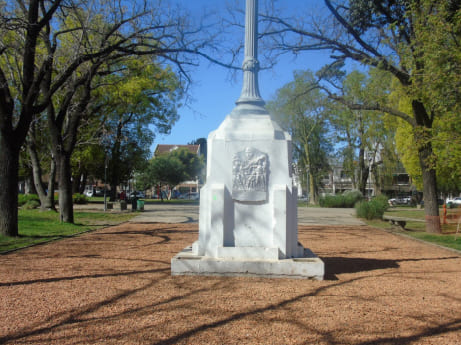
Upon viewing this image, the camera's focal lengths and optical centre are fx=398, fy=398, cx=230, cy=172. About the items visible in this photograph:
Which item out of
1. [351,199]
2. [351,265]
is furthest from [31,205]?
[351,199]

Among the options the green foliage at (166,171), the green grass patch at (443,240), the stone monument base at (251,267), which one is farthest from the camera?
the green foliage at (166,171)

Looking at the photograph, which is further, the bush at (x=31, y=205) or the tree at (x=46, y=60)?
the bush at (x=31, y=205)

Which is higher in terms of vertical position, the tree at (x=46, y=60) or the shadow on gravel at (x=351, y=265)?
the tree at (x=46, y=60)

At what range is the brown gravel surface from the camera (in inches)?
163

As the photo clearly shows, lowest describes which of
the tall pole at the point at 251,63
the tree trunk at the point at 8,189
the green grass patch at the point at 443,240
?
the green grass patch at the point at 443,240

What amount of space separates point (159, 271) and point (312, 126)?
127 ft

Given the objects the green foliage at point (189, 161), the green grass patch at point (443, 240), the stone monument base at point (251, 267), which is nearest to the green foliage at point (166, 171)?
the green foliage at point (189, 161)

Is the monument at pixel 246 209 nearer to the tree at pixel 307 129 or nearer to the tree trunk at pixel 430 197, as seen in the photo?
the tree trunk at pixel 430 197

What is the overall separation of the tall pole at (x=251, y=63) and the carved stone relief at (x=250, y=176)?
122 centimetres

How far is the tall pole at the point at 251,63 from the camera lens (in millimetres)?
7746

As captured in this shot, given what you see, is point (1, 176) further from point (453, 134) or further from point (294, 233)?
point (453, 134)

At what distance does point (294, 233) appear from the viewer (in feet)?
23.2

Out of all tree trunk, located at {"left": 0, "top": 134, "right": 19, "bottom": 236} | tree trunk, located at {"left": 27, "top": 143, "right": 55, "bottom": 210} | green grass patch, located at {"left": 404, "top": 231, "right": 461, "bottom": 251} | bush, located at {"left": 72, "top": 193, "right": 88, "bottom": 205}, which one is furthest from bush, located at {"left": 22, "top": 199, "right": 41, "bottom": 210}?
green grass patch, located at {"left": 404, "top": 231, "right": 461, "bottom": 251}

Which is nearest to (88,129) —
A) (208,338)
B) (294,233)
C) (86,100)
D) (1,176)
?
(86,100)
